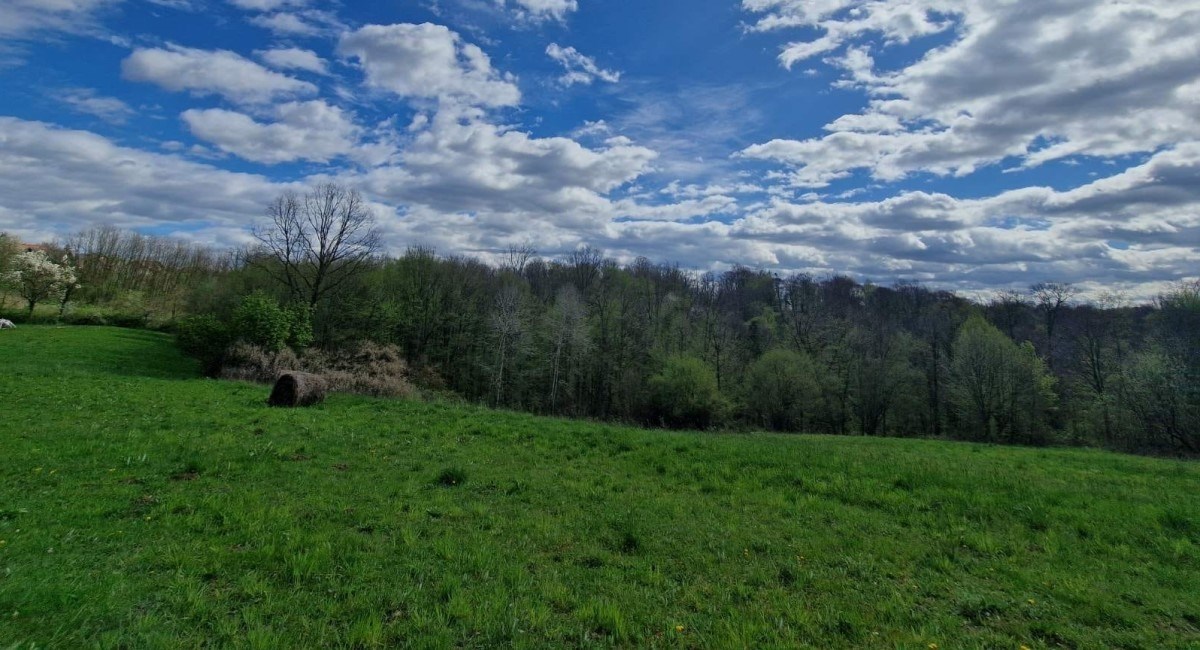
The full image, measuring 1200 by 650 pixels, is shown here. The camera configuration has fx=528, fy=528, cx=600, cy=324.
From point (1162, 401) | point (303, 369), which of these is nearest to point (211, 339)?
point (303, 369)

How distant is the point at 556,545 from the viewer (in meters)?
6.68

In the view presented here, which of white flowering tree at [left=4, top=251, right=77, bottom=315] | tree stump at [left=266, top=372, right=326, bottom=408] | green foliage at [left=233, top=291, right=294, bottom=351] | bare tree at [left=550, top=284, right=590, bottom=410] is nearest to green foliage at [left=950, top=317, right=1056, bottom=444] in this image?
bare tree at [left=550, top=284, right=590, bottom=410]

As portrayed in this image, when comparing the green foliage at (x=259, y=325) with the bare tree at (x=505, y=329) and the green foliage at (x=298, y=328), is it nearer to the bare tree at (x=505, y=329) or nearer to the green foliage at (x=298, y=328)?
the green foliage at (x=298, y=328)

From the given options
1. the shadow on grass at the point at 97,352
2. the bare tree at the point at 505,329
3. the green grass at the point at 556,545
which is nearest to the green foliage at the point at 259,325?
the shadow on grass at the point at 97,352

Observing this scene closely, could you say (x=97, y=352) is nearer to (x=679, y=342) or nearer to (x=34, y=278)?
(x=34, y=278)

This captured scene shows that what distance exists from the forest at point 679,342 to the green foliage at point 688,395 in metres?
0.20

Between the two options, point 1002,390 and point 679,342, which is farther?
point 679,342

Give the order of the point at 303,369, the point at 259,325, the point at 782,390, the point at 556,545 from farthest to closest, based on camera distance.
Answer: the point at 782,390 < the point at 303,369 < the point at 259,325 < the point at 556,545

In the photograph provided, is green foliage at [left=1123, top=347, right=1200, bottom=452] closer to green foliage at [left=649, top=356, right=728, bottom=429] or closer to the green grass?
green foliage at [left=649, top=356, right=728, bottom=429]

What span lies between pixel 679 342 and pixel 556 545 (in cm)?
5693

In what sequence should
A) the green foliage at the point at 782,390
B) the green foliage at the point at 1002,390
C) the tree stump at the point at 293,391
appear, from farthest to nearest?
the green foliage at the point at 782,390, the green foliage at the point at 1002,390, the tree stump at the point at 293,391

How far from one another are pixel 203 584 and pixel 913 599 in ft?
23.3

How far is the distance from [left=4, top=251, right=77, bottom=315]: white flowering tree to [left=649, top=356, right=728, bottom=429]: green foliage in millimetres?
57965

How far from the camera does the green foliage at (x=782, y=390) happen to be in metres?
52.9
